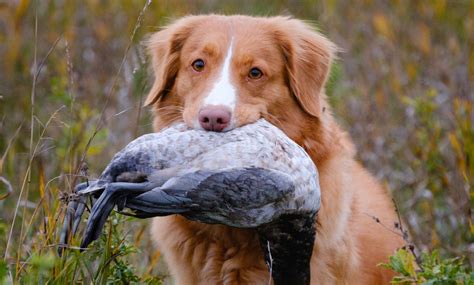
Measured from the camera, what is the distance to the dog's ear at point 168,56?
456 centimetres

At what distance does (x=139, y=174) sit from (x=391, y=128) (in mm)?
4317

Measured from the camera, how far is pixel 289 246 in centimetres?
387

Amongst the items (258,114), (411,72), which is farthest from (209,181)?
(411,72)

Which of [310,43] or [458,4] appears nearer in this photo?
[310,43]

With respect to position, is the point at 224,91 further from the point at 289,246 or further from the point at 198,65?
the point at 289,246

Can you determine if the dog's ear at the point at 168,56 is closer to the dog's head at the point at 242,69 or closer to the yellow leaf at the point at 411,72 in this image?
the dog's head at the point at 242,69

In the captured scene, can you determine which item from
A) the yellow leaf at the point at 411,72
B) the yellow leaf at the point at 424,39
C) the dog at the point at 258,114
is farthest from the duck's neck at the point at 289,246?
the yellow leaf at the point at 424,39

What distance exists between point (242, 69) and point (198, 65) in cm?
25

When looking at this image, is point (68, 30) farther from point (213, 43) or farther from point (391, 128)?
point (213, 43)

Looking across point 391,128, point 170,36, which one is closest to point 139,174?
point 170,36

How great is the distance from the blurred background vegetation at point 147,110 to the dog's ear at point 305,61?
660 millimetres

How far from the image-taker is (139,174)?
3.45m

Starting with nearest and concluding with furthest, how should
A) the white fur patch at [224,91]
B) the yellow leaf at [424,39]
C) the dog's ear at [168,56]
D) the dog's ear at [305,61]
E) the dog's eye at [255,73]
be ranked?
the white fur patch at [224,91] → the dog's eye at [255,73] → the dog's ear at [305,61] → the dog's ear at [168,56] → the yellow leaf at [424,39]

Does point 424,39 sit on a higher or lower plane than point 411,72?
higher
